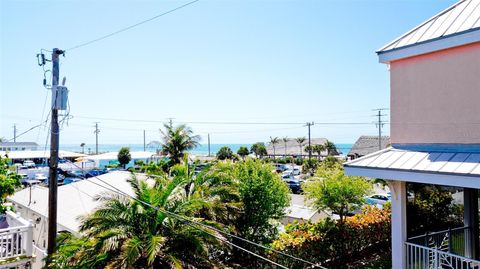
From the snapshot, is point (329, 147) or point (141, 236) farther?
point (329, 147)

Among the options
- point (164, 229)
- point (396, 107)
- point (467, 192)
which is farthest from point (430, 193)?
point (164, 229)

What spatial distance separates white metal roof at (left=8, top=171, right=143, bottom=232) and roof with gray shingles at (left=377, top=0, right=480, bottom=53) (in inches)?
395

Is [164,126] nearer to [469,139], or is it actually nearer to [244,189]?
[244,189]

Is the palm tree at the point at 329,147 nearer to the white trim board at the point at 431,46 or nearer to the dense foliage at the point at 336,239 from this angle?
the dense foliage at the point at 336,239

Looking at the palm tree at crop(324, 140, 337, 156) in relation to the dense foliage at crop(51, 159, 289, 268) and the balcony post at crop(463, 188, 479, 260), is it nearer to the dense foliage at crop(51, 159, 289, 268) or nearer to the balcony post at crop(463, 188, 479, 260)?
the dense foliage at crop(51, 159, 289, 268)

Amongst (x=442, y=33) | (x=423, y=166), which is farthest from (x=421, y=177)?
(x=442, y=33)

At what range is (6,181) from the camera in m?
11.4

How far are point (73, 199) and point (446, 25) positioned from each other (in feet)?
50.5

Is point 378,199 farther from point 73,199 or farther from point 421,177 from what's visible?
point 73,199

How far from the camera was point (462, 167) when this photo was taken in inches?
250

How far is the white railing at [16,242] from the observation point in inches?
403

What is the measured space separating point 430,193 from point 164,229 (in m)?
6.97

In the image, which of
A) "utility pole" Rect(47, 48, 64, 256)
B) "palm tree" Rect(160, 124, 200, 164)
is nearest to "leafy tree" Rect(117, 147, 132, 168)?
"palm tree" Rect(160, 124, 200, 164)

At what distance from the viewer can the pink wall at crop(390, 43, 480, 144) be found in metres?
7.25
